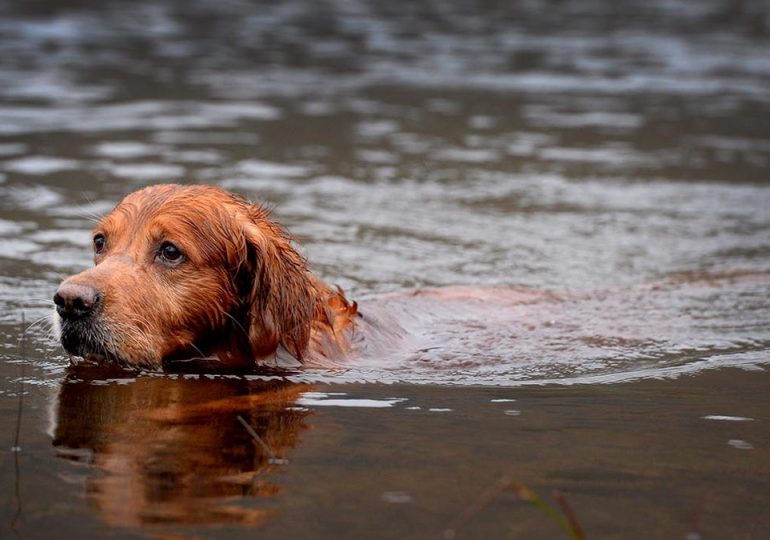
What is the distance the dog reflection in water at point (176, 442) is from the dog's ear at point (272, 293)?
0.84ft

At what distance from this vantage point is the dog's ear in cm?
650

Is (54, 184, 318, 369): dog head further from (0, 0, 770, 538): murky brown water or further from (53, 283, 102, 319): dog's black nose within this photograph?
(0, 0, 770, 538): murky brown water

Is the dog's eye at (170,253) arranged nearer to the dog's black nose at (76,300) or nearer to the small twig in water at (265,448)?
the dog's black nose at (76,300)

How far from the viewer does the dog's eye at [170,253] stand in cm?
633

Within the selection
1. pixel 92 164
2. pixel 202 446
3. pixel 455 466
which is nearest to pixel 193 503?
pixel 202 446

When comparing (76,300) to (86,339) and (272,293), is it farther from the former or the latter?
(272,293)

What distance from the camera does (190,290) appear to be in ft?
20.9

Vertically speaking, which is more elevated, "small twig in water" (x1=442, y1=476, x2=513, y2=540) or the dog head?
the dog head

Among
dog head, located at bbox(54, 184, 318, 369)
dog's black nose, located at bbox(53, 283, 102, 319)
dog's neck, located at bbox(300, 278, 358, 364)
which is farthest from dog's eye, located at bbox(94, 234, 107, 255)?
dog's neck, located at bbox(300, 278, 358, 364)

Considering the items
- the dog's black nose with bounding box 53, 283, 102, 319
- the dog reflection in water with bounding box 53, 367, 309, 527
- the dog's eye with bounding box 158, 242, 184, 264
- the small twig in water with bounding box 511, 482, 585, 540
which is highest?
the dog's eye with bounding box 158, 242, 184, 264

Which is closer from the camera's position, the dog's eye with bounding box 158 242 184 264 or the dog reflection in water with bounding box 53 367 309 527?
the dog reflection in water with bounding box 53 367 309 527

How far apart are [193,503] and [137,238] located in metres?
2.08

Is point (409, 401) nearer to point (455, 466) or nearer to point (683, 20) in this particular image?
point (455, 466)

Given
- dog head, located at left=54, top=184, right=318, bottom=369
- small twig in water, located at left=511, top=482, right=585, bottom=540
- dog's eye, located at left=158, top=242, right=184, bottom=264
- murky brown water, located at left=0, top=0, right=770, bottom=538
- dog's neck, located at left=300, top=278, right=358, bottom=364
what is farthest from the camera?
dog's neck, located at left=300, top=278, right=358, bottom=364
